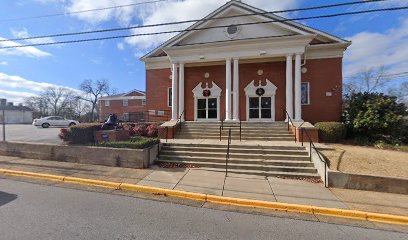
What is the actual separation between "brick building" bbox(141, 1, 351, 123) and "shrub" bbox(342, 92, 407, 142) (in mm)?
2326

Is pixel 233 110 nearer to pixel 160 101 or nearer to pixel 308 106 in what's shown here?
pixel 308 106

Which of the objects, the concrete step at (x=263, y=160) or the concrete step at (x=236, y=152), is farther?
the concrete step at (x=236, y=152)

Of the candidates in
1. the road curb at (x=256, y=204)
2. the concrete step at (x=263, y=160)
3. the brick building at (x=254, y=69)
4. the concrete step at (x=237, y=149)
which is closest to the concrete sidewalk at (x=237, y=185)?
the road curb at (x=256, y=204)

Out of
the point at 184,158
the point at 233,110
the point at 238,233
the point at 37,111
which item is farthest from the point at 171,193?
the point at 37,111

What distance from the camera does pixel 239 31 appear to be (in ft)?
51.1

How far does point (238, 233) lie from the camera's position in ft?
13.5

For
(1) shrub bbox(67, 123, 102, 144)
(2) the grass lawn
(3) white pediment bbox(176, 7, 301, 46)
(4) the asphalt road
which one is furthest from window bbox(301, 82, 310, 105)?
(1) shrub bbox(67, 123, 102, 144)

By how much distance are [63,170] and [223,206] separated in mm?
6337

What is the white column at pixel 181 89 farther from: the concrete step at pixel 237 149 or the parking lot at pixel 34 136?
the parking lot at pixel 34 136

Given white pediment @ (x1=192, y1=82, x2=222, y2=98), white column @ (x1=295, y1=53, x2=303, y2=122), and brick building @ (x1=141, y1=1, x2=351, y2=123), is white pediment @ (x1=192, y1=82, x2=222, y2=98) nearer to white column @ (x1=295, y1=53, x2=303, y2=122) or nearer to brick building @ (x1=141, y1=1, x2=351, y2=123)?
brick building @ (x1=141, y1=1, x2=351, y2=123)

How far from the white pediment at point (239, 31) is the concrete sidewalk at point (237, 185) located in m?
10.8

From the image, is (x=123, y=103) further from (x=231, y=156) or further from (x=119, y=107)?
(x=231, y=156)

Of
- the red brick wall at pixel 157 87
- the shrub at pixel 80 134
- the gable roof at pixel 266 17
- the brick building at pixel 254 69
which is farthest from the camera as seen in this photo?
the red brick wall at pixel 157 87

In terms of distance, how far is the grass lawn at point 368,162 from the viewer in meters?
7.25
